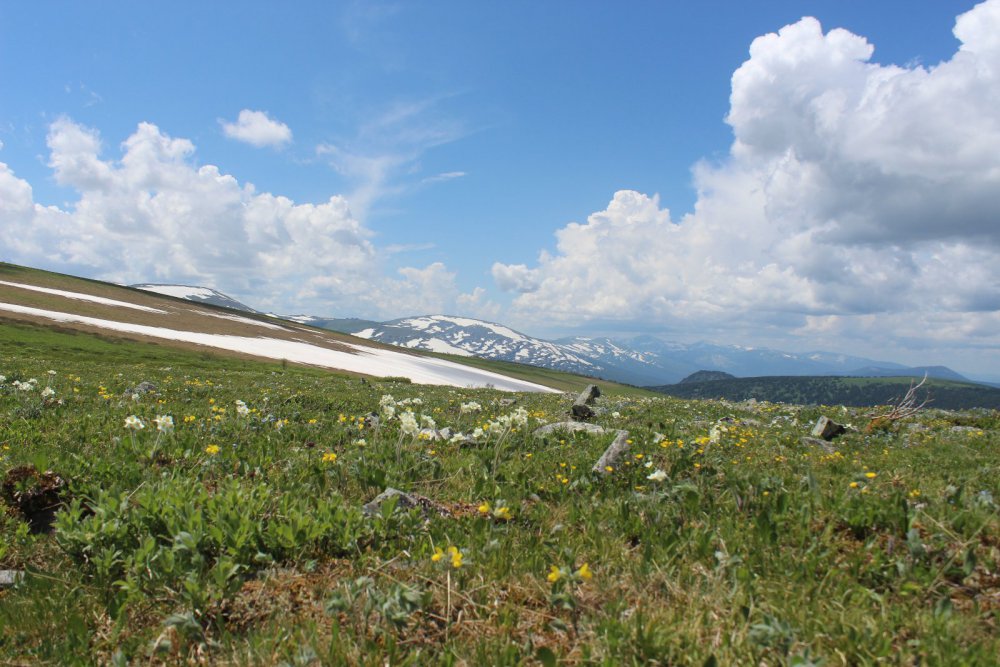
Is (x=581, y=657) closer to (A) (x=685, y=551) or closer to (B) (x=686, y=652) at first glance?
(B) (x=686, y=652)

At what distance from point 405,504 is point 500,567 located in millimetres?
1557

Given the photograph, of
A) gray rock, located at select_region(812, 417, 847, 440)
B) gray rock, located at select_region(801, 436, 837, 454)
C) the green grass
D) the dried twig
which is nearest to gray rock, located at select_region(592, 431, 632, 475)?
the green grass

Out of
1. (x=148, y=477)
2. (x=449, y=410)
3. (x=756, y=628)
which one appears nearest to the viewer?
(x=756, y=628)

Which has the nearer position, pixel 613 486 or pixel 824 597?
pixel 824 597

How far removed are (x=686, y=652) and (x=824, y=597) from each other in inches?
49.1

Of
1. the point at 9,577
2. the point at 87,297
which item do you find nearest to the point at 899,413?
the point at 9,577

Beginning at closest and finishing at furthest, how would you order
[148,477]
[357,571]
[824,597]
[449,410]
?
[824,597] < [357,571] < [148,477] < [449,410]

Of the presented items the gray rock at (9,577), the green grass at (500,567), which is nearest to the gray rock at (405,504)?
the green grass at (500,567)

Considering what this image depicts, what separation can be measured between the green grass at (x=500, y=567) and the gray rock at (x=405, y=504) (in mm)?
215

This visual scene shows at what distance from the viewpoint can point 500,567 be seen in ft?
12.5

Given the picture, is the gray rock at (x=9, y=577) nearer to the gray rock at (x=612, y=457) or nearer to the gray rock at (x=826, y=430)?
the gray rock at (x=612, y=457)

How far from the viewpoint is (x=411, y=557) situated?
158 inches

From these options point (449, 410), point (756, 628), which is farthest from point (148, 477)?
point (449, 410)

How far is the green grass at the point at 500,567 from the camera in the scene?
2947mm
